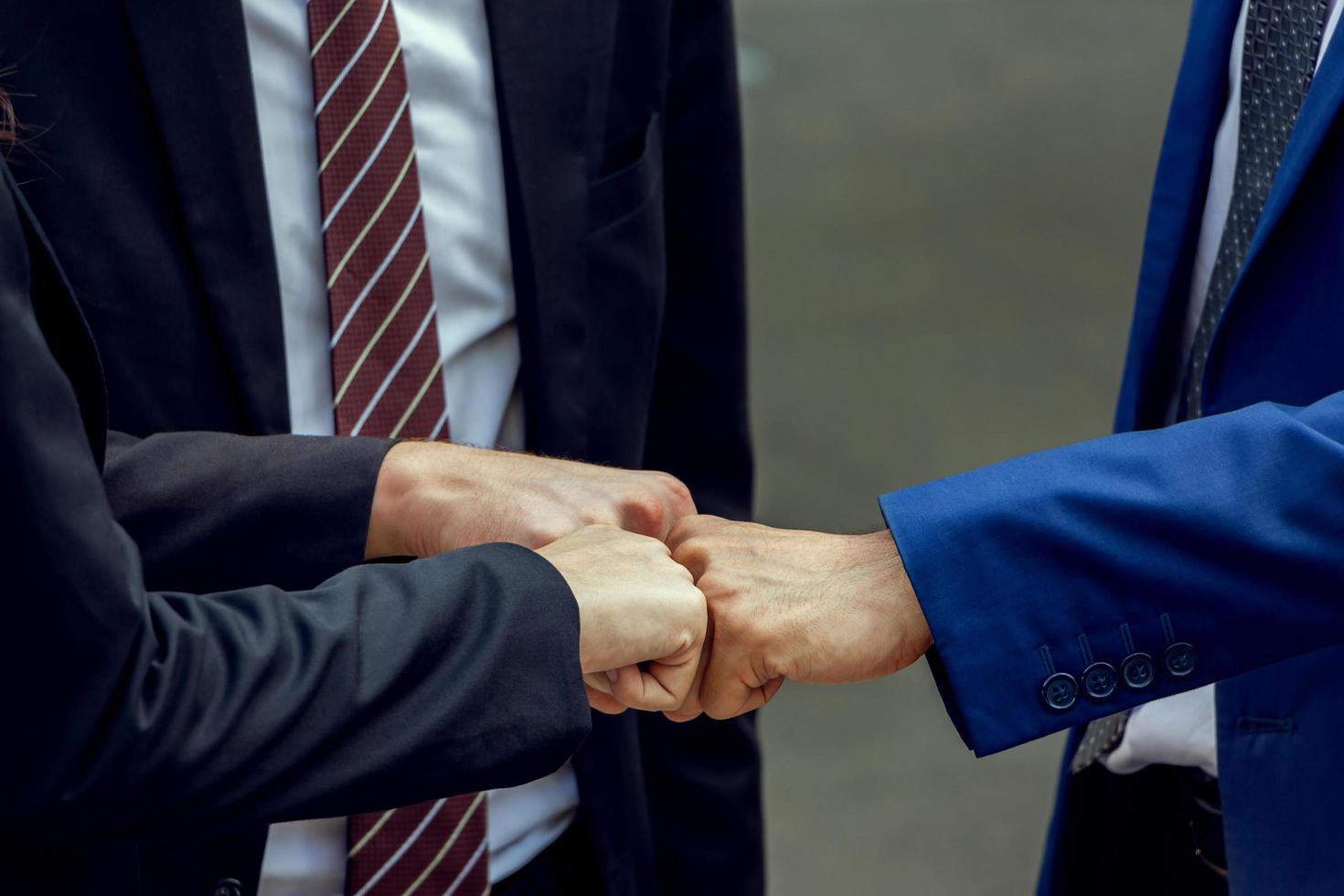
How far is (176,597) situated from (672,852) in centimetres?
68

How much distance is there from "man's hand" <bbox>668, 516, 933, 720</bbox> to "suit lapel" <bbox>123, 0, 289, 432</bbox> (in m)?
0.37

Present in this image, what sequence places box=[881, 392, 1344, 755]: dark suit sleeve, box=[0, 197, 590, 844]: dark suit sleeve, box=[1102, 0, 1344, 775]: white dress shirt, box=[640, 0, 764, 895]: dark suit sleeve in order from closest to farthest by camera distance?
box=[0, 197, 590, 844]: dark suit sleeve, box=[881, 392, 1344, 755]: dark suit sleeve, box=[1102, 0, 1344, 775]: white dress shirt, box=[640, 0, 764, 895]: dark suit sleeve

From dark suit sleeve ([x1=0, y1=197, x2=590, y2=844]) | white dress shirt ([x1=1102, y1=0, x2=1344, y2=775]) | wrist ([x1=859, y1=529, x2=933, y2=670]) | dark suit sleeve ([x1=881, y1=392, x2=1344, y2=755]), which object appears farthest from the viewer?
white dress shirt ([x1=1102, y1=0, x2=1344, y2=775])

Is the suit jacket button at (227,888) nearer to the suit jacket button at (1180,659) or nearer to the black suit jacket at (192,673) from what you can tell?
the black suit jacket at (192,673)

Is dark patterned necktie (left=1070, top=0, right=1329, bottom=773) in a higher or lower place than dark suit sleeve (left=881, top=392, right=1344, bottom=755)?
higher

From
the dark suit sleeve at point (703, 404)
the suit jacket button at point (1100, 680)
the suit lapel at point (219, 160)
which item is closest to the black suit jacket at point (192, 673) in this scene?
the suit lapel at point (219, 160)

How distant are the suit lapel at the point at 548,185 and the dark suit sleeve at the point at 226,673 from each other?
30 cm

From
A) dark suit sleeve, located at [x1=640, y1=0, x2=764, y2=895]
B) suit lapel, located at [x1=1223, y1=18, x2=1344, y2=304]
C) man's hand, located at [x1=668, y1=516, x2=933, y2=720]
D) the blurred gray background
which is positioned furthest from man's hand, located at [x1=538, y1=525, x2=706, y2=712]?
the blurred gray background

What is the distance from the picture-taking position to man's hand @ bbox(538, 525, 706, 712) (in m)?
1.04

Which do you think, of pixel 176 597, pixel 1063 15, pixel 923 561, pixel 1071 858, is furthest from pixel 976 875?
pixel 1063 15

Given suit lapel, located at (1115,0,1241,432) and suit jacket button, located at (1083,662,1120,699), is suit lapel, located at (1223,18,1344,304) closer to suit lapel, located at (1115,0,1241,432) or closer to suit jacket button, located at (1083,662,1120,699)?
suit lapel, located at (1115,0,1241,432)

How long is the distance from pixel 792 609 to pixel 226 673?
1.52 ft

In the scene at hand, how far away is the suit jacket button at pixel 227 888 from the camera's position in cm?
107

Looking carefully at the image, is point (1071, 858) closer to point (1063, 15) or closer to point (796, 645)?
point (796, 645)
